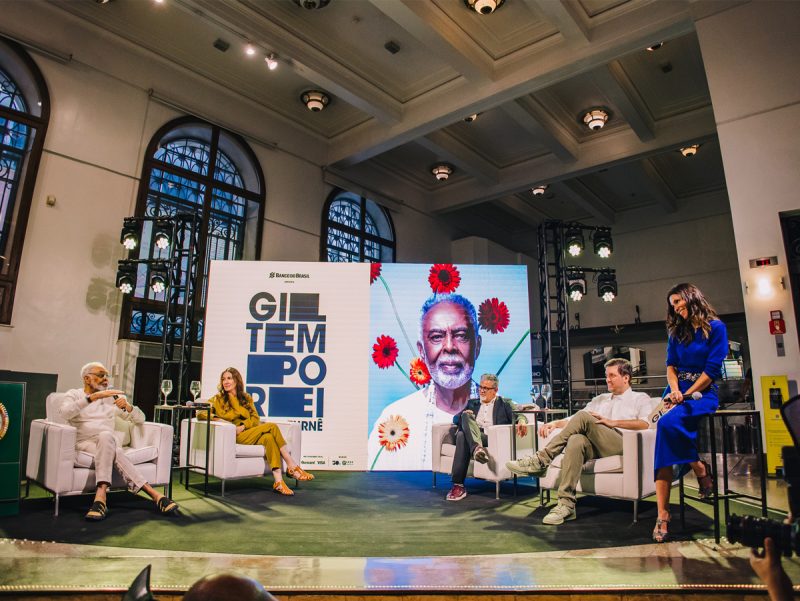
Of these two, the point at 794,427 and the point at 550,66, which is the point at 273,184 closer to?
the point at 550,66

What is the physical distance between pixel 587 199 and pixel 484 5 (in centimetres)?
574

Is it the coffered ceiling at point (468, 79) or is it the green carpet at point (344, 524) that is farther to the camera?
the coffered ceiling at point (468, 79)

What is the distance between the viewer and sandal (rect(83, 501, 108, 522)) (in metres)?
3.18

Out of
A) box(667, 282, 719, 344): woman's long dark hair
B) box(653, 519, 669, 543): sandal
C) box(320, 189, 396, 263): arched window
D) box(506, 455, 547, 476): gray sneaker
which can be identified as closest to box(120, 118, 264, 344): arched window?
box(320, 189, 396, 263): arched window

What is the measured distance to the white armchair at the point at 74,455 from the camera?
130 inches

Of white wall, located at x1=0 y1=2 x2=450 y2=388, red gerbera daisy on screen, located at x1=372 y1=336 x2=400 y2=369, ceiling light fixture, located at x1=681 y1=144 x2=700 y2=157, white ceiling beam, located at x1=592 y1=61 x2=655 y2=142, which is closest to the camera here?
white wall, located at x1=0 y1=2 x2=450 y2=388

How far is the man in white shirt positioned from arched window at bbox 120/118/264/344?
4.62 m

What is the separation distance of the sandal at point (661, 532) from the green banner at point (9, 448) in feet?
11.9

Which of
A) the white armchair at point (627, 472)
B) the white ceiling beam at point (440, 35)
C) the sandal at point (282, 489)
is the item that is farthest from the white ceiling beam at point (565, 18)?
the sandal at point (282, 489)

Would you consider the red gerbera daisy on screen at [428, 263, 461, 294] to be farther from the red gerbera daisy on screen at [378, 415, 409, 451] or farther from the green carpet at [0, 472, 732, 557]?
the green carpet at [0, 472, 732, 557]

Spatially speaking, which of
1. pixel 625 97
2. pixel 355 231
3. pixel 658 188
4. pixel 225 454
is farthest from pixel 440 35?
pixel 658 188

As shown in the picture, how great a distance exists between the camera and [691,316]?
292cm

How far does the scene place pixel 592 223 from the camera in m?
12.0

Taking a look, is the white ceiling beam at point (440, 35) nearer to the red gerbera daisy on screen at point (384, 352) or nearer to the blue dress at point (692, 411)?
the red gerbera daisy on screen at point (384, 352)
